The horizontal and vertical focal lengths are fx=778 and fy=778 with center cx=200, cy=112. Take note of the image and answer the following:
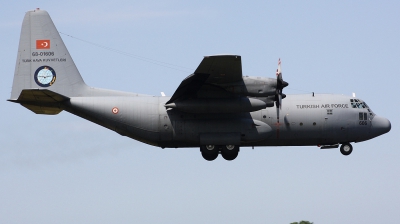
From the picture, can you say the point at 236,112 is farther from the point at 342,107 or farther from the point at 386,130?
the point at 386,130

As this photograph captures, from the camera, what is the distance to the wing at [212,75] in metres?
29.7

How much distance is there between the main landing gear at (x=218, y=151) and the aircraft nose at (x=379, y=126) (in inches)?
247

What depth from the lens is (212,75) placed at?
31.1m

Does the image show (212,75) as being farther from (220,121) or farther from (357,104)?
(357,104)

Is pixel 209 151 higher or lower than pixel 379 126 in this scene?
lower

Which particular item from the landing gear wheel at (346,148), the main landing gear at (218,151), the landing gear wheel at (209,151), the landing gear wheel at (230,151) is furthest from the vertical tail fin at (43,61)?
the landing gear wheel at (346,148)

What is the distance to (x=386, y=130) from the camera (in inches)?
1390

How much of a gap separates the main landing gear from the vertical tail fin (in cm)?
603

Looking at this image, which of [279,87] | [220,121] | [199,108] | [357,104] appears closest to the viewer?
[279,87]

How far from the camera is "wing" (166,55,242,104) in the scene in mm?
29672

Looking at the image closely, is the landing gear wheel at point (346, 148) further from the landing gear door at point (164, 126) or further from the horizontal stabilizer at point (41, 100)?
the horizontal stabilizer at point (41, 100)

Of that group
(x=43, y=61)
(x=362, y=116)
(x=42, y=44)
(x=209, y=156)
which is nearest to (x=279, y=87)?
(x=209, y=156)

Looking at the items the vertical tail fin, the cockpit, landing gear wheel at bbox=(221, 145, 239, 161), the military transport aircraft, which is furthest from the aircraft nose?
the vertical tail fin

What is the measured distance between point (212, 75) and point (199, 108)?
80.2 inches
